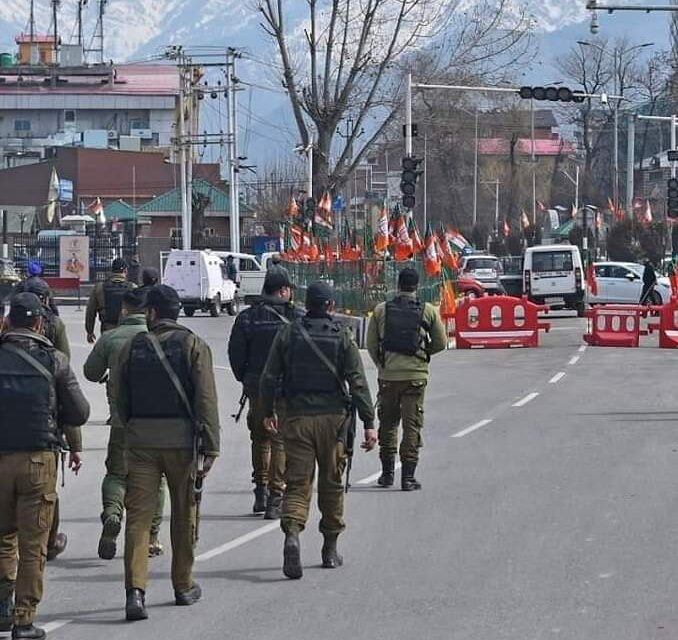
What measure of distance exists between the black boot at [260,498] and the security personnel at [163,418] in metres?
3.31

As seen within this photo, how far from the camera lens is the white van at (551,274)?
153 ft

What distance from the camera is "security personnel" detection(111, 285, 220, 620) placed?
866cm

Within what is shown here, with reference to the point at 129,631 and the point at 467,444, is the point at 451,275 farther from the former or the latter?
the point at 129,631

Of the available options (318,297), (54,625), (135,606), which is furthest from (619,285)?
(54,625)

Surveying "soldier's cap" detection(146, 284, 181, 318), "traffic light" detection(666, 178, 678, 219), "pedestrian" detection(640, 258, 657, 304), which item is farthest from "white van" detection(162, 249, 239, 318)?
"soldier's cap" detection(146, 284, 181, 318)

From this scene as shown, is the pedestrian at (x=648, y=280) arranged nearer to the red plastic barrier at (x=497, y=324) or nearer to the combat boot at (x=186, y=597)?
the red plastic barrier at (x=497, y=324)

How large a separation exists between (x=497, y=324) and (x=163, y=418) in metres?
25.7

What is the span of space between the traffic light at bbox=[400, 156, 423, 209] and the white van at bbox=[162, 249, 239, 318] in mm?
11122

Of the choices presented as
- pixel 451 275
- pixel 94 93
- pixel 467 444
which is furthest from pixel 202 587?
pixel 94 93

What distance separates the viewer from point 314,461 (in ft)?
32.8

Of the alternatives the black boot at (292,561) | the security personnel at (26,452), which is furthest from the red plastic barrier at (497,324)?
Answer: the security personnel at (26,452)

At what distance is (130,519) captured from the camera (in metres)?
8.71

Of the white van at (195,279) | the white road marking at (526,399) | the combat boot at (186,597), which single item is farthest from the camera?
the white van at (195,279)

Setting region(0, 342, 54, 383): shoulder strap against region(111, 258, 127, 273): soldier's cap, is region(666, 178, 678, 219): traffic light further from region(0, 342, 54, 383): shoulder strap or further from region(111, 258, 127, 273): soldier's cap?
region(0, 342, 54, 383): shoulder strap
